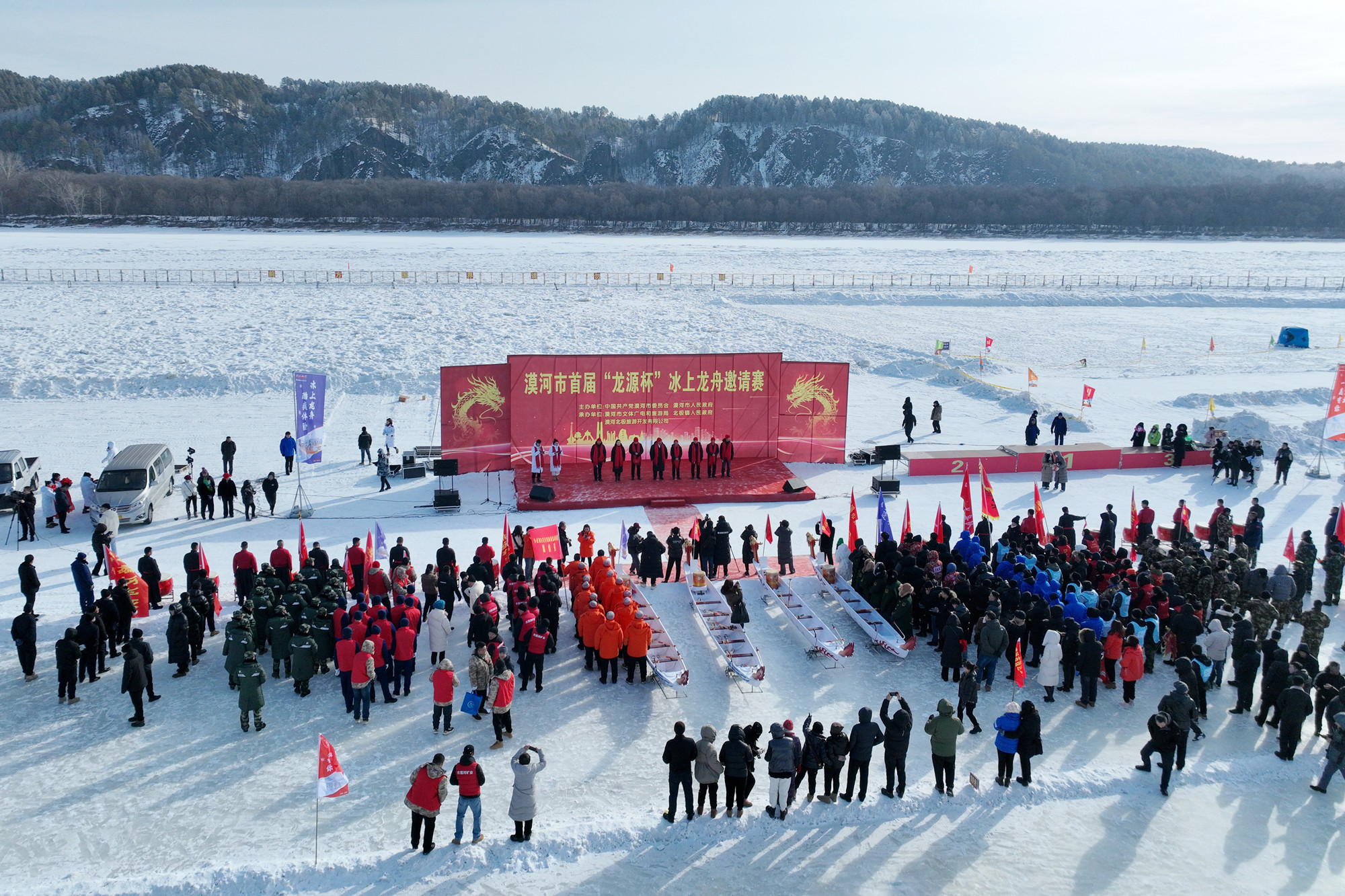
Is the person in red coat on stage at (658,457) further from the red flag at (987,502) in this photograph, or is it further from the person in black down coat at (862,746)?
the person in black down coat at (862,746)

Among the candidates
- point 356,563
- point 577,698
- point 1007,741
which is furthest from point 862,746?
point 356,563

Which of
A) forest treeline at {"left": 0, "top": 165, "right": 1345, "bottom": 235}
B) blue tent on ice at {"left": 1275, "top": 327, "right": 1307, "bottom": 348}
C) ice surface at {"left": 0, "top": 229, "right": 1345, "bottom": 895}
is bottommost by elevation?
ice surface at {"left": 0, "top": 229, "right": 1345, "bottom": 895}

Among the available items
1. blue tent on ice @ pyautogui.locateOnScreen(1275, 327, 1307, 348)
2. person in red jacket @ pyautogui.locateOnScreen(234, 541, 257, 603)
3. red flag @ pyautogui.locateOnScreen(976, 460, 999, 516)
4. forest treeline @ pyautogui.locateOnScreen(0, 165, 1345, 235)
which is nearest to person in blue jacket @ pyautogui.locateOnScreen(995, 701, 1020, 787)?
red flag @ pyautogui.locateOnScreen(976, 460, 999, 516)

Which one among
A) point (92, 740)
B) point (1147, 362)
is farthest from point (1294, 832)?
point (1147, 362)

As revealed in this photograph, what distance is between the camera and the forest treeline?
311 feet

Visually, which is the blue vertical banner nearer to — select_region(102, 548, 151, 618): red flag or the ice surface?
the ice surface

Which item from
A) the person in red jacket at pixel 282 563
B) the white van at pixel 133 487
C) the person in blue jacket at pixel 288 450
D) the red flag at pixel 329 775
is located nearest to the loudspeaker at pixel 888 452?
the person in blue jacket at pixel 288 450

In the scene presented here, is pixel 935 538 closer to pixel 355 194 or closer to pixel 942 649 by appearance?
pixel 942 649

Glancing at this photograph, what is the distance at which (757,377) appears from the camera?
76.3 feet

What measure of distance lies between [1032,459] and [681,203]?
281 feet

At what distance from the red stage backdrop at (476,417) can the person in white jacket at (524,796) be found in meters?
14.2

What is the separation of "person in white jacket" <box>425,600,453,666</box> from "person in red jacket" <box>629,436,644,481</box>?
33.1 feet

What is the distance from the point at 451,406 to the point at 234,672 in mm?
11166

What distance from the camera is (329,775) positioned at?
8352 mm
